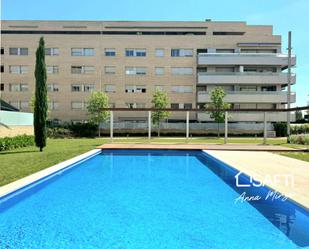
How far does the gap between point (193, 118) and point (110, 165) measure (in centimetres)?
3365

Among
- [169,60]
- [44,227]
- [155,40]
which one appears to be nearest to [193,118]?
[169,60]

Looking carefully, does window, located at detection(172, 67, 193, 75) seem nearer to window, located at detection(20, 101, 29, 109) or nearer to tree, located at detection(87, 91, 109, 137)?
tree, located at detection(87, 91, 109, 137)

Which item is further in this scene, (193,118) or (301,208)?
(193,118)

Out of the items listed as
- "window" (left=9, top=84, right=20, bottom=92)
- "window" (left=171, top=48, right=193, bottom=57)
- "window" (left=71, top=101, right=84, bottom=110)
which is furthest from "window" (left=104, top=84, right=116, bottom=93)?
"window" (left=9, top=84, right=20, bottom=92)

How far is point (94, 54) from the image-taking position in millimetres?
48031

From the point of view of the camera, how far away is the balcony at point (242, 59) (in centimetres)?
4628

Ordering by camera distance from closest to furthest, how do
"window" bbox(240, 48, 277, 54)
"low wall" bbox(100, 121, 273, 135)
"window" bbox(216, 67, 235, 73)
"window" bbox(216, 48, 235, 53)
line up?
1. "low wall" bbox(100, 121, 273, 135)
2. "window" bbox(216, 67, 235, 73)
3. "window" bbox(216, 48, 235, 53)
4. "window" bbox(240, 48, 277, 54)

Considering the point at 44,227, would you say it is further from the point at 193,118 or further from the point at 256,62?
the point at 256,62

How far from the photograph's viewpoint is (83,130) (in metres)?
38.7

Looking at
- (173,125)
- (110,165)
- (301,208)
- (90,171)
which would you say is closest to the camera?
(301,208)

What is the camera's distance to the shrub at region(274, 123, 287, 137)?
41.5 metres

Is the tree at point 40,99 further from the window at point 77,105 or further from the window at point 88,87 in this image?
the window at point 88,87

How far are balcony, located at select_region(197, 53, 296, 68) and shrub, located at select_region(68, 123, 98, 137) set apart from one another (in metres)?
18.5

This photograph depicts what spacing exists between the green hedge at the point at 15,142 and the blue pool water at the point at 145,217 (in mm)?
8956
